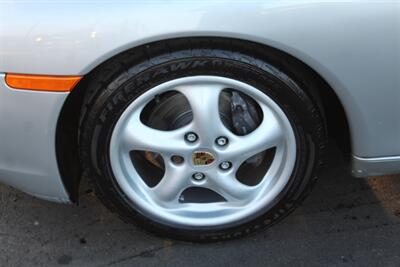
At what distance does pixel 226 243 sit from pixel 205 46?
0.91 m

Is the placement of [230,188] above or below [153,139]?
below

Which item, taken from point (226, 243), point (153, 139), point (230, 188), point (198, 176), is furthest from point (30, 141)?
point (226, 243)

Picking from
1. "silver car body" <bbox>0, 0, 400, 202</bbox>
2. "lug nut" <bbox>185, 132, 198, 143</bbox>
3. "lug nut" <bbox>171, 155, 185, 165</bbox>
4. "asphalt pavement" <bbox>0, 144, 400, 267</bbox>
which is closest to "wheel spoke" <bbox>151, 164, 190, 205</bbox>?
"lug nut" <bbox>171, 155, 185, 165</bbox>

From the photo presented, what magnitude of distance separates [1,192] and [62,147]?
30.0 inches

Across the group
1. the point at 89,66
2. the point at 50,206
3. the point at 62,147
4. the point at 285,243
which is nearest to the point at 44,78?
the point at 89,66

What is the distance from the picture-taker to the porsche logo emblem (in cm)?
221

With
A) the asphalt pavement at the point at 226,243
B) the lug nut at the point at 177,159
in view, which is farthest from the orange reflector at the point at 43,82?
the asphalt pavement at the point at 226,243

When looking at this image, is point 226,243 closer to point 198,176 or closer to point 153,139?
point 198,176

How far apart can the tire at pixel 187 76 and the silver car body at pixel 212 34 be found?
0.09m

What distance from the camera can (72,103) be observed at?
7.23 ft

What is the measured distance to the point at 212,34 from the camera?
195 centimetres

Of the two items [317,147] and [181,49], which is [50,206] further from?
[317,147]

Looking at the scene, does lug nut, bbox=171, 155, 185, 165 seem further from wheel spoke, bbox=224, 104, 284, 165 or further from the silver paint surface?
the silver paint surface

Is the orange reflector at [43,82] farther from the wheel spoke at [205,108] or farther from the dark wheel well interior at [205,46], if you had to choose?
the wheel spoke at [205,108]
